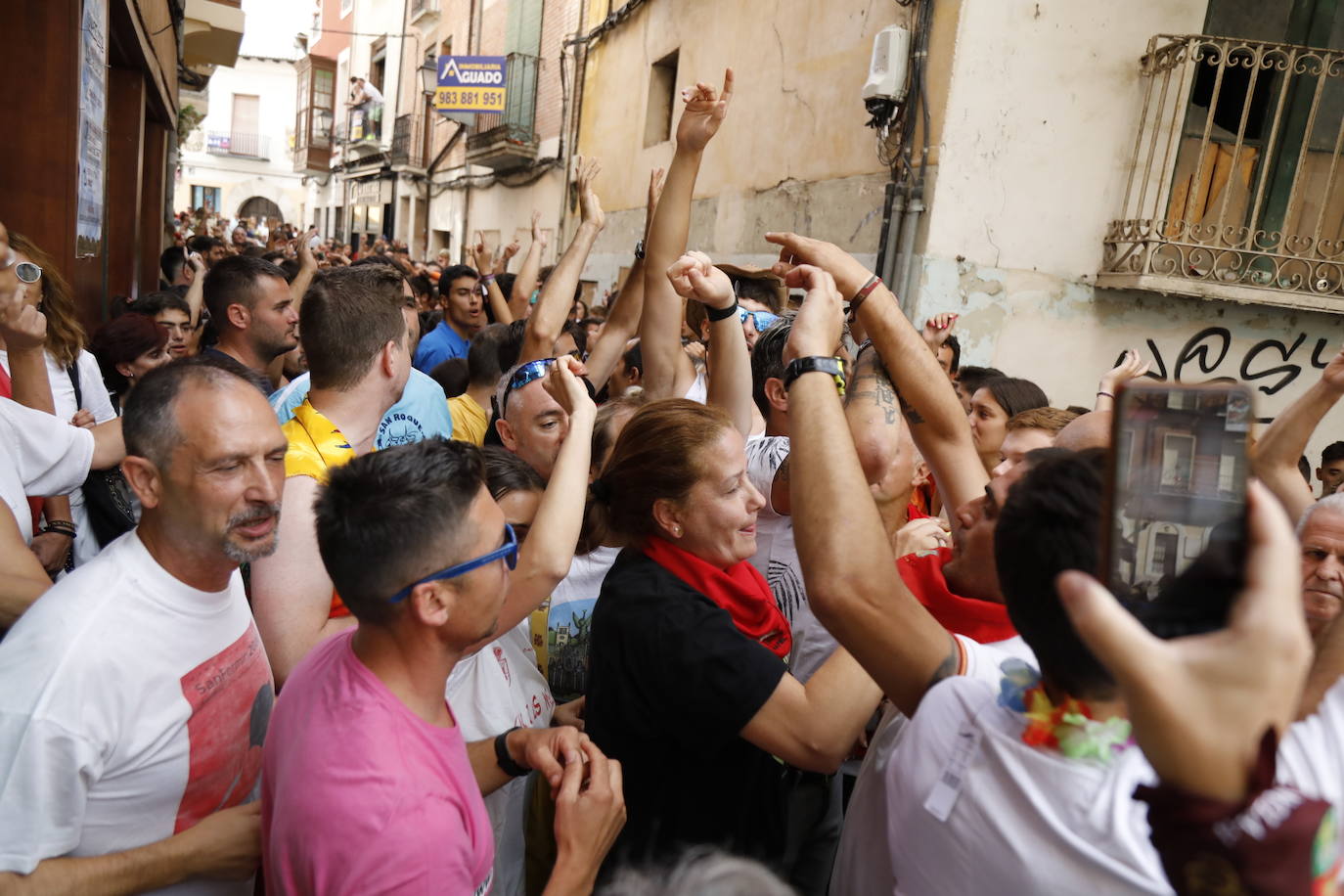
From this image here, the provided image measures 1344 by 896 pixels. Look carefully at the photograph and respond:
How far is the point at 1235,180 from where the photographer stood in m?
6.85

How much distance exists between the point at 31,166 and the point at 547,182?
11689 millimetres

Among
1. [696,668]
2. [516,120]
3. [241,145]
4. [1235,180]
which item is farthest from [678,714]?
[241,145]

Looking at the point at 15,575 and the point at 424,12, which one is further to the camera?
the point at 424,12

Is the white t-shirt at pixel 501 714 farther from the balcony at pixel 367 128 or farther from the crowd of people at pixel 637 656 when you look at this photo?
the balcony at pixel 367 128

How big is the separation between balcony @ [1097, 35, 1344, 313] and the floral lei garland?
631 cm

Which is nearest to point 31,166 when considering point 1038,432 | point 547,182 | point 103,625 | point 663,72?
point 103,625

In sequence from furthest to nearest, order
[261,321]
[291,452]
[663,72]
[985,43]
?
[663,72]
[985,43]
[261,321]
[291,452]

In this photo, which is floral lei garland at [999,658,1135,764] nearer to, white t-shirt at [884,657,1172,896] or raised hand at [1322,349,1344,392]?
white t-shirt at [884,657,1172,896]

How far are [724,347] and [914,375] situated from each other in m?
0.98

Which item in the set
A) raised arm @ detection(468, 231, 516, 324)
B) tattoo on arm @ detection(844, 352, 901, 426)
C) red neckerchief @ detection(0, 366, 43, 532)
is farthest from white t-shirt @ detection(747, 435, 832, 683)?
raised arm @ detection(468, 231, 516, 324)

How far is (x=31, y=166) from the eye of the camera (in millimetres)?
4176

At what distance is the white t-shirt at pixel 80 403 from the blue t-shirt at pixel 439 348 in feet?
8.45

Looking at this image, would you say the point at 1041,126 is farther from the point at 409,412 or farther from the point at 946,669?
the point at 946,669

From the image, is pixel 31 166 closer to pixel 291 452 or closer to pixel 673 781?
pixel 291 452
